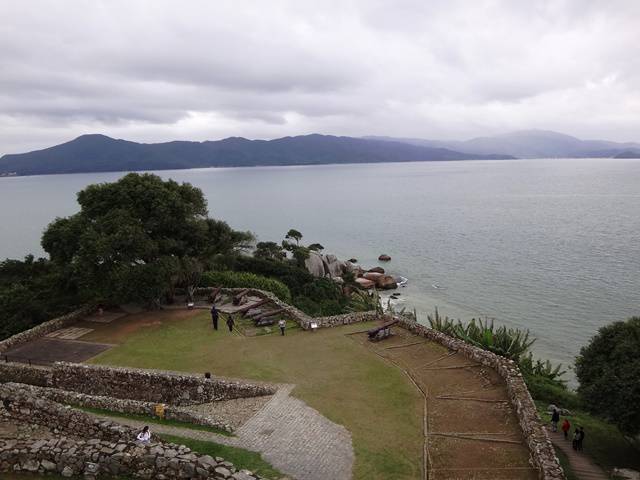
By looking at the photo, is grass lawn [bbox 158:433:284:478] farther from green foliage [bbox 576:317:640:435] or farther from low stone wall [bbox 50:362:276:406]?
green foliage [bbox 576:317:640:435]

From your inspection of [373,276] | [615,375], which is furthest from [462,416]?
[373,276]

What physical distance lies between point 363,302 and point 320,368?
25.7 meters

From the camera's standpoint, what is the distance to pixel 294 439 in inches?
620

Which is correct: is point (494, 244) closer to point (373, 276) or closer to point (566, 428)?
point (373, 276)

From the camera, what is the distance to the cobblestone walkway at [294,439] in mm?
14211

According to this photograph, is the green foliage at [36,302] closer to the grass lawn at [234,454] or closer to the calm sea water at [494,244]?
the grass lawn at [234,454]

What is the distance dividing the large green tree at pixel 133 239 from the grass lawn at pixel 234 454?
14.1 meters

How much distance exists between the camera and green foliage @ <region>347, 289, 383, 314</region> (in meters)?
41.3

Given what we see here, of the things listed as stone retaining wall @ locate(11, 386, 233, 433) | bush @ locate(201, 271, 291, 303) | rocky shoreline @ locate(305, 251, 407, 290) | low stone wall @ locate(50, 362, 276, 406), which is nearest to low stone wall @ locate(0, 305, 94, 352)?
low stone wall @ locate(50, 362, 276, 406)

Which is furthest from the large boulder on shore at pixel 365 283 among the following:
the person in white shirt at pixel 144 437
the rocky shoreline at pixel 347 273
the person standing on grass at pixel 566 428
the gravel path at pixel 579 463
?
the person in white shirt at pixel 144 437

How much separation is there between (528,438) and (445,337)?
848 cm

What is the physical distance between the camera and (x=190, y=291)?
103 ft

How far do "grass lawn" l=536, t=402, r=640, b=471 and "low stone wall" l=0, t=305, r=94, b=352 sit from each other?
1074 inches

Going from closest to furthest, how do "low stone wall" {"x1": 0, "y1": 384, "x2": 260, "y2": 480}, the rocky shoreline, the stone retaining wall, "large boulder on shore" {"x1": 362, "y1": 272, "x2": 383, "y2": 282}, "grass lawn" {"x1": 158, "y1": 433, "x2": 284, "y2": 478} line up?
"low stone wall" {"x1": 0, "y1": 384, "x2": 260, "y2": 480}, "grass lawn" {"x1": 158, "y1": 433, "x2": 284, "y2": 478}, the stone retaining wall, the rocky shoreline, "large boulder on shore" {"x1": 362, "y1": 272, "x2": 383, "y2": 282}
